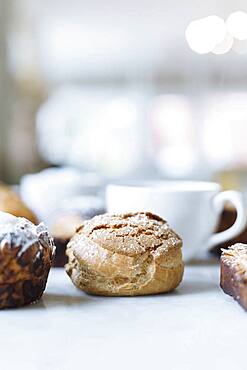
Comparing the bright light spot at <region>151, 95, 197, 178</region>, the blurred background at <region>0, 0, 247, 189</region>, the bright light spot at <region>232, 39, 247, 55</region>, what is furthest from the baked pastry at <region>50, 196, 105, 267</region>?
the bright light spot at <region>151, 95, 197, 178</region>

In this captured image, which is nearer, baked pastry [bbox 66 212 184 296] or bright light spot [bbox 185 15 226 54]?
baked pastry [bbox 66 212 184 296]

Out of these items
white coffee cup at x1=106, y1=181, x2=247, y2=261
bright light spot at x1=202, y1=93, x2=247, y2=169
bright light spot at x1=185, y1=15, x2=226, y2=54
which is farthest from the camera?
bright light spot at x1=202, y1=93, x2=247, y2=169

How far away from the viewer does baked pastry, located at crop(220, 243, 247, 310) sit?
2.39 ft

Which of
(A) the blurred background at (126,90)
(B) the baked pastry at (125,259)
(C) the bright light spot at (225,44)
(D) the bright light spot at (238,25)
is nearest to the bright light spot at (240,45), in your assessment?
(C) the bright light spot at (225,44)

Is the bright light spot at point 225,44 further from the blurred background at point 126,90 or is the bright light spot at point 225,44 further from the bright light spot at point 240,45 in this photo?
the blurred background at point 126,90

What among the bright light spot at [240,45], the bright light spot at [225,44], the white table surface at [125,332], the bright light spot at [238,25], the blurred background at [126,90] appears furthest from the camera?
the blurred background at [126,90]

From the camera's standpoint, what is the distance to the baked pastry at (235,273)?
727 millimetres

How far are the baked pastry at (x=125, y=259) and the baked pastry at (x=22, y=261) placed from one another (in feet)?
0.18

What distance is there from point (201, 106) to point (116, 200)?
4971 mm

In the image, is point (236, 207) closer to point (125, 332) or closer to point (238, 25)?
point (125, 332)

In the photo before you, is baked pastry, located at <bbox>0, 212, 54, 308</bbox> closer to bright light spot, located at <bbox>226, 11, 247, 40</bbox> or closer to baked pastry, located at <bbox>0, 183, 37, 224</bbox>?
baked pastry, located at <bbox>0, 183, 37, 224</bbox>

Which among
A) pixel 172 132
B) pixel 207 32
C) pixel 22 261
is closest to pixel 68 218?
pixel 22 261

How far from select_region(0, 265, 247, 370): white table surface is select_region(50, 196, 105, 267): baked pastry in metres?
0.16

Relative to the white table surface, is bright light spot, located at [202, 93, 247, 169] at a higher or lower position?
lower
